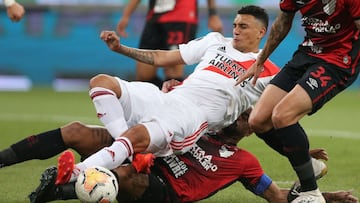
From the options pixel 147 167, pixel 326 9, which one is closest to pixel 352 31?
pixel 326 9

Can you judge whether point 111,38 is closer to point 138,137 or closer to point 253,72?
point 138,137

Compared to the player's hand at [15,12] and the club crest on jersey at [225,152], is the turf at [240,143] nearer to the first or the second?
the club crest on jersey at [225,152]

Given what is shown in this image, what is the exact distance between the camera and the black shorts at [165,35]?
12.3 meters

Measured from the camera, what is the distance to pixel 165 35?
1232 cm

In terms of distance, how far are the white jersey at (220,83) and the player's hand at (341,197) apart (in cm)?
94

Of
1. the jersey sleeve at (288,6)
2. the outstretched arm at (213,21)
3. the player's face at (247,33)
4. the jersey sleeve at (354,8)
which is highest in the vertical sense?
the jersey sleeve at (354,8)

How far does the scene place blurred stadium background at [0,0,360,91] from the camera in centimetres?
1822

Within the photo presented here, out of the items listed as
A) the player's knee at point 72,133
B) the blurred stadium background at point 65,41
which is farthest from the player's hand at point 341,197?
the blurred stadium background at point 65,41

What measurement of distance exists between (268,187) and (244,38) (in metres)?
1.32

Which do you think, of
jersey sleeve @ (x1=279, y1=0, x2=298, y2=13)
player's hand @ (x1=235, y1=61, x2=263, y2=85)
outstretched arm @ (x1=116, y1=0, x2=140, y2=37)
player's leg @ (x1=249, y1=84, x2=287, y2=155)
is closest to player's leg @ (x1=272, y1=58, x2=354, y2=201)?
player's leg @ (x1=249, y1=84, x2=287, y2=155)

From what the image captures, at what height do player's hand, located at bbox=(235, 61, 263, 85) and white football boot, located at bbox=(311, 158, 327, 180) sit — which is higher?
player's hand, located at bbox=(235, 61, 263, 85)

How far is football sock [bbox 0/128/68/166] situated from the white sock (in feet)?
1.85

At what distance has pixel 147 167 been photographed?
6191 mm

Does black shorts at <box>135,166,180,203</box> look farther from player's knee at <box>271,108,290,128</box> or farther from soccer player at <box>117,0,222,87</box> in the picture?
soccer player at <box>117,0,222,87</box>
